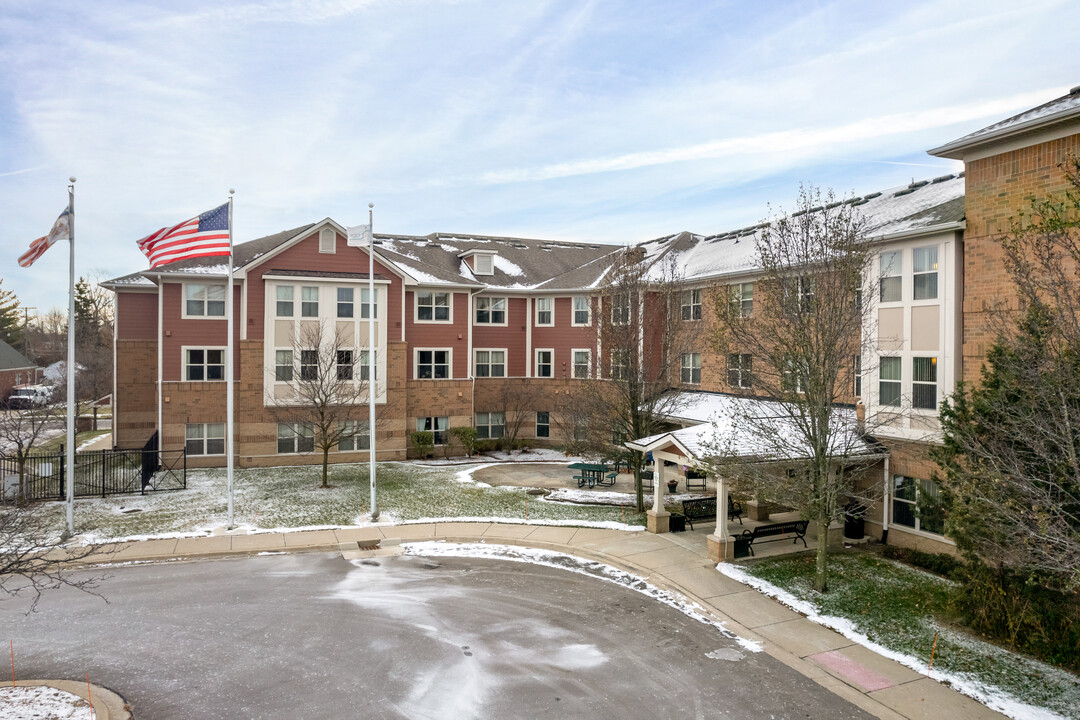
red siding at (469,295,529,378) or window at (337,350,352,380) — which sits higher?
red siding at (469,295,529,378)

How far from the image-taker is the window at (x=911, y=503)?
15863 millimetres

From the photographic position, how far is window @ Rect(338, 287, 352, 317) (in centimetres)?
3050

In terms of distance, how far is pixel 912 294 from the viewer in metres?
18.0

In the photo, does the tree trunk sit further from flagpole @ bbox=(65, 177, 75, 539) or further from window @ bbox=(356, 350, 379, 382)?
window @ bbox=(356, 350, 379, 382)

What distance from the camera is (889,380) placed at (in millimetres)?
18734

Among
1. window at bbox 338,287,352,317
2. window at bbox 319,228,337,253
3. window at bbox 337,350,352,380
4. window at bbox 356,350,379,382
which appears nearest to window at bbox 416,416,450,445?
window at bbox 356,350,379,382

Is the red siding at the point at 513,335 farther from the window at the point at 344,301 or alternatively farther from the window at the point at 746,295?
the window at the point at 746,295

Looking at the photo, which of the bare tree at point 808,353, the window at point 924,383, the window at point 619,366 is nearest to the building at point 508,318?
the window at point 924,383

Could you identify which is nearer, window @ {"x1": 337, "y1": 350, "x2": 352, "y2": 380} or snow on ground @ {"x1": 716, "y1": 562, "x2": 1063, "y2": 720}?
snow on ground @ {"x1": 716, "y1": 562, "x2": 1063, "y2": 720}

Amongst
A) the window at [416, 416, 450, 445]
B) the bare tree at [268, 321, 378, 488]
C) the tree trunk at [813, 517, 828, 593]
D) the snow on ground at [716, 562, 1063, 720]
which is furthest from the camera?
the window at [416, 416, 450, 445]

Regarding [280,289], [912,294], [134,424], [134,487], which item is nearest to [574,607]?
[912,294]

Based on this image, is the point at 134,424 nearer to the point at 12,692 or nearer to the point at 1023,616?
the point at 12,692

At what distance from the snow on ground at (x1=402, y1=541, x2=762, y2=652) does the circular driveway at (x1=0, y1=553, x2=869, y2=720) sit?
0.30 meters

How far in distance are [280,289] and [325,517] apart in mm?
13212
